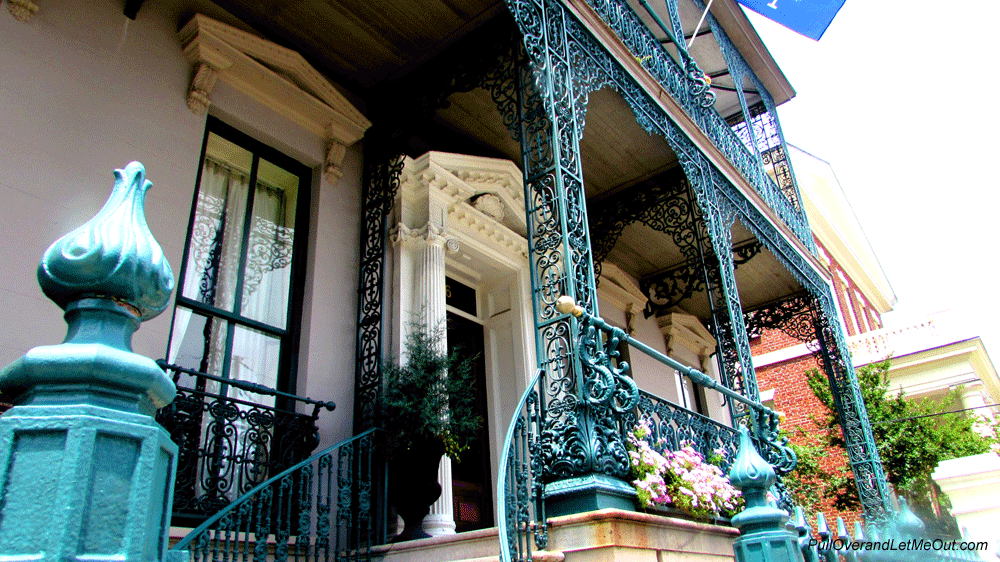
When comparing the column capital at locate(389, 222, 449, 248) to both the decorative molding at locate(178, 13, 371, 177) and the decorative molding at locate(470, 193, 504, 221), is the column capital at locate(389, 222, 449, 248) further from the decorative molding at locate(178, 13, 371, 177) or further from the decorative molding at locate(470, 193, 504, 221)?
the decorative molding at locate(470, 193, 504, 221)

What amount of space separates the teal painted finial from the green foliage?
415 centimetres

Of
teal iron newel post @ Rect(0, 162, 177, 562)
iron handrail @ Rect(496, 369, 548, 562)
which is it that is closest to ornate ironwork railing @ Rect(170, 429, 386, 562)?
iron handrail @ Rect(496, 369, 548, 562)

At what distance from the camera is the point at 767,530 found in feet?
9.16

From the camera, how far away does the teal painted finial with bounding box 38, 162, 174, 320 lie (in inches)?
47.3

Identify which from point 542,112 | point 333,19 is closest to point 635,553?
point 542,112

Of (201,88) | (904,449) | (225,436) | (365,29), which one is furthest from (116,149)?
(904,449)

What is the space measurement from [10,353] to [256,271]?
6.79 feet

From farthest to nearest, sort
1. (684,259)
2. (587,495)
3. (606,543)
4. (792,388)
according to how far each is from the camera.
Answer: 1. (792,388)
2. (684,259)
3. (587,495)
4. (606,543)

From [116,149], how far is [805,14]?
805 cm

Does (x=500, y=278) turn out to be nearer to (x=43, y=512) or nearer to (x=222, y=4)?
(x=222, y=4)

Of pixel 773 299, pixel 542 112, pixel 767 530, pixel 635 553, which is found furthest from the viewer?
pixel 773 299

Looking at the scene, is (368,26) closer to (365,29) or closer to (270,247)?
(365,29)

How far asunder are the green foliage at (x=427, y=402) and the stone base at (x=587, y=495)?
4.56ft

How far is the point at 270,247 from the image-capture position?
618 centimetres
